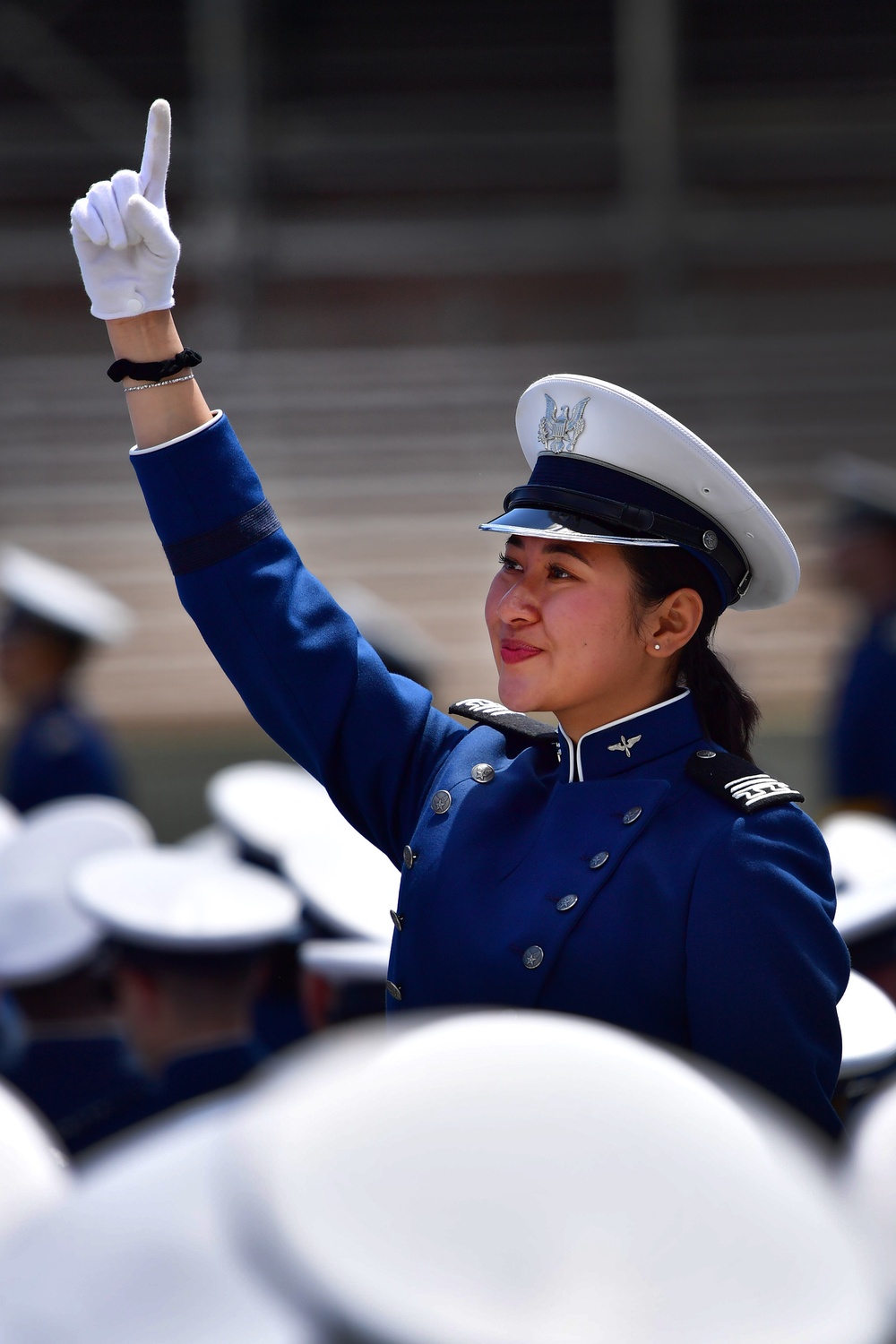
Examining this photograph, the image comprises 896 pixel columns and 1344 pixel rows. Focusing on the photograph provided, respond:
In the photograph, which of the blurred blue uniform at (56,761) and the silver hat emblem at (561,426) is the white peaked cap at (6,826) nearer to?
the blurred blue uniform at (56,761)

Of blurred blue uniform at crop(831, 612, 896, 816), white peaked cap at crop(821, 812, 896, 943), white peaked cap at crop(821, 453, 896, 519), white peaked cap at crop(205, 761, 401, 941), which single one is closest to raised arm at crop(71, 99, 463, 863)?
white peaked cap at crop(205, 761, 401, 941)

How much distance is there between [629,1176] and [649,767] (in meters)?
1.10

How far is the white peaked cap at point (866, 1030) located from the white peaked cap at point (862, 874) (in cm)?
33

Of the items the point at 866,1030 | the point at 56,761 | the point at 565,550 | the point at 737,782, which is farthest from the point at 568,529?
the point at 56,761

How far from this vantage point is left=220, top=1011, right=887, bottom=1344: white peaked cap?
49 cm

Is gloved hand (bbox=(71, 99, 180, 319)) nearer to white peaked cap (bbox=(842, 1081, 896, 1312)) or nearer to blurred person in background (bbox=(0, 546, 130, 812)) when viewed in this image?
white peaked cap (bbox=(842, 1081, 896, 1312))

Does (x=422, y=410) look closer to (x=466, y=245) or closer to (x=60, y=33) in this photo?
(x=466, y=245)

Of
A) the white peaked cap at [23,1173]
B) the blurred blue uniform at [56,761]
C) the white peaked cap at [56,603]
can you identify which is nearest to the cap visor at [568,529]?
the white peaked cap at [23,1173]

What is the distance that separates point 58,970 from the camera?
118 inches

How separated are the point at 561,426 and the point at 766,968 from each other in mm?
583

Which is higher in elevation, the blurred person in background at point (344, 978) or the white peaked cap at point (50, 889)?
the blurred person in background at point (344, 978)

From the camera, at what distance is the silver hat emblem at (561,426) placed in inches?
65.1

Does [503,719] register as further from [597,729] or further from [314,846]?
[314,846]

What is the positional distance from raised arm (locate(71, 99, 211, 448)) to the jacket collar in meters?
0.49
